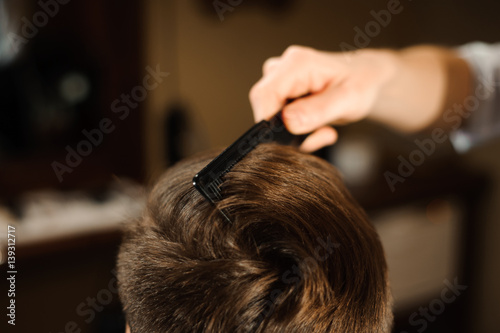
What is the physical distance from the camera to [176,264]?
688 mm

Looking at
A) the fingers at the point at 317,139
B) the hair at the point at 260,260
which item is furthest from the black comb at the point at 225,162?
the fingers at the point at 317,139

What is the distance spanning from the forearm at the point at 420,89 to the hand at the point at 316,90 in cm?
8

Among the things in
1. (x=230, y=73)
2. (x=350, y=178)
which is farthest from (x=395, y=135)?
(x=230, y=73)

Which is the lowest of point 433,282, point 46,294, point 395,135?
point 433,282

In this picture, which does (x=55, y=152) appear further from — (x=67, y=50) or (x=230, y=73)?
(x=230, y=73)

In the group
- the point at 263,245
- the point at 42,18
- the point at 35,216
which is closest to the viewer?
the point at 263,245

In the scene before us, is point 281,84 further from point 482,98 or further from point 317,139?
point 482,98

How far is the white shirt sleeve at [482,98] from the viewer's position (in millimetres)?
1477

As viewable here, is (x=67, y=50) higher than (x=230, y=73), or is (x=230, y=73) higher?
(x=67, y=50)

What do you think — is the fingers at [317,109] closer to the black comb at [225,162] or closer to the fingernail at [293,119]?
the fingernail at [293,119]

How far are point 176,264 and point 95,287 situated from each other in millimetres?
1726

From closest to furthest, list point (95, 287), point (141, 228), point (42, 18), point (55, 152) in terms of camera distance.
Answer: point (141, 228) → point (95, 287) → point (42, 18) → point (55, 152)

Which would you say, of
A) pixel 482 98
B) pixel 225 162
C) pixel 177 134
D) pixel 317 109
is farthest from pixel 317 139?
pixel 177 134

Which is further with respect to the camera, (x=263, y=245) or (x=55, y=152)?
(x=55, y=152)
